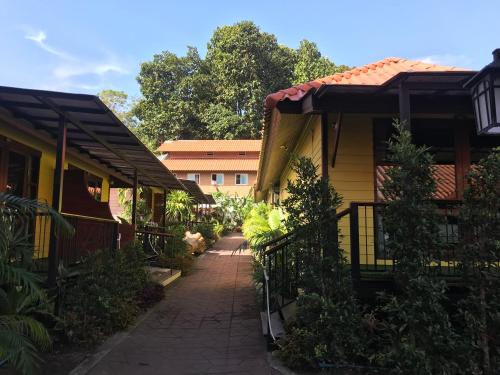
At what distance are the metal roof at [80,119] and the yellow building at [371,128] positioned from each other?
7.53 feet

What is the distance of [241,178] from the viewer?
146 feet

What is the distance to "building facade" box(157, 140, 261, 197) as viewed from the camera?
145ft

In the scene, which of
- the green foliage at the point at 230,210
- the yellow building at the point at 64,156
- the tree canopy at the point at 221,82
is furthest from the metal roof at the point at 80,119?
the tree canopy at the point at 221,82

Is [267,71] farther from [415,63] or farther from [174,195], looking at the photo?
[415,63]

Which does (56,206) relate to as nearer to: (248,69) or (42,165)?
(42,165)

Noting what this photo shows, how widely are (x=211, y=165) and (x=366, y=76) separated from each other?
123 ft

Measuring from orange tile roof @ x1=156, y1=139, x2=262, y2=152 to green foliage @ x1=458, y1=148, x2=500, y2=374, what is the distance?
40.8 meters

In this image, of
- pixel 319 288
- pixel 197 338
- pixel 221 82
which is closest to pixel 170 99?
pixel 221 82

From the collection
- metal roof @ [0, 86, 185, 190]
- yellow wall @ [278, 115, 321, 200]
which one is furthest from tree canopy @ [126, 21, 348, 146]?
metal roof @ [0, 86, 185, 190]

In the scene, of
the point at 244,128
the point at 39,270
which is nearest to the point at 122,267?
the point at 39,270

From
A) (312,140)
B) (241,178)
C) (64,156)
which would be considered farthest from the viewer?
(241,178)

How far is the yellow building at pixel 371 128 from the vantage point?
563 cm

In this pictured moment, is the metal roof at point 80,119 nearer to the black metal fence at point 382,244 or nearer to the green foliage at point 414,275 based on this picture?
the black metal fence at point 382,244

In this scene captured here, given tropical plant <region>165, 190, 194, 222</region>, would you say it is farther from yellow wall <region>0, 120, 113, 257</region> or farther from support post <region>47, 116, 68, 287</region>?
support post <region>47, 116, 68, 287</region>
